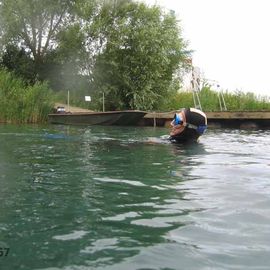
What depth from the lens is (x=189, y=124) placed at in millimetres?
11922

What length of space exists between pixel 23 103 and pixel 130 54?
28.8 ft

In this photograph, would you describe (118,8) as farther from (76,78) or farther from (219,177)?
(219,177)

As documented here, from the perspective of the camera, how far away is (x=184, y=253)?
3.39 meters

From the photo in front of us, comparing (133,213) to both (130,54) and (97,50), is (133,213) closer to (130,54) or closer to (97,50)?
(130,54)

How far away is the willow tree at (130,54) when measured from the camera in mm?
28016

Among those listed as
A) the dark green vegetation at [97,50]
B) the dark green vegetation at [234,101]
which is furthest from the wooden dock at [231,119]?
the dark green vegetation at [97,50]

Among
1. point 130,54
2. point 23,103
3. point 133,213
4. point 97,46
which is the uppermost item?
point 97,46

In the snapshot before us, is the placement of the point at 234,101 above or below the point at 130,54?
below

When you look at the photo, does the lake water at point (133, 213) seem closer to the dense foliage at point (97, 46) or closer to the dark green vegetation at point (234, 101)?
the dark green vegetation at point (234, 101)

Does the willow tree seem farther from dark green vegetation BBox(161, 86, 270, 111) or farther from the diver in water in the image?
the diver in water

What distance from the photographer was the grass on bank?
2153 cm

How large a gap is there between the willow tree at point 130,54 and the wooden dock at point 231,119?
16.6ft

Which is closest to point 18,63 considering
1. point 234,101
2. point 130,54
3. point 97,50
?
point 97,50

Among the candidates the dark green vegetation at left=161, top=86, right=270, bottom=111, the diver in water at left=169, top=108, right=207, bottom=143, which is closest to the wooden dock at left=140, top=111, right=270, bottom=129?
the dark green vegetation at left=161, top=86, right=270, bottom=111
